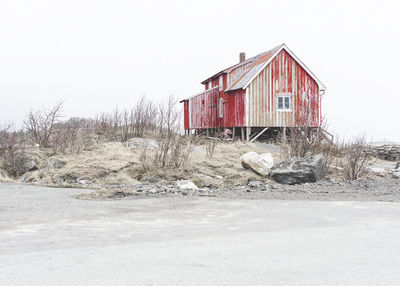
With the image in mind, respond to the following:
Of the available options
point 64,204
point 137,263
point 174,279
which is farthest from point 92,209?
point 174,279

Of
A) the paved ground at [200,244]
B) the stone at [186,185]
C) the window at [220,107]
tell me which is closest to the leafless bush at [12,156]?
the stone at [186,185]

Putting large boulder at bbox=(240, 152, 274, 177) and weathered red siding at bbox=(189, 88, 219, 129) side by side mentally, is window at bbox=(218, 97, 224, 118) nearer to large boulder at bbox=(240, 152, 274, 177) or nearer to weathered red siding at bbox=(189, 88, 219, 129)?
weathered red siding at bbox=(189, 88, 219, 129)

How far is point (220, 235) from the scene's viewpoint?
6051mm

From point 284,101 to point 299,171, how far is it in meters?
15.5

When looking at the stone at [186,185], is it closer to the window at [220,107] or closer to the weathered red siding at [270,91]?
the weathered red siding at [270,91]

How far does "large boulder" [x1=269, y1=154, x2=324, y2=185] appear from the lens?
43.4 feet

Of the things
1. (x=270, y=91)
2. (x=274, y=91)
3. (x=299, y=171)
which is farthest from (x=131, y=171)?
(x=274, y=91)

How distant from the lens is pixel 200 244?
5500 millimetres

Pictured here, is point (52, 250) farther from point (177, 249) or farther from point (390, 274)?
point (390, 274)

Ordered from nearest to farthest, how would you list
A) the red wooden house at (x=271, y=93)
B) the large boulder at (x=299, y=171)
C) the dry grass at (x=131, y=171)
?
the large boulder at (x=299, y=171) → the dry grass at (x=131, y=171) → the red wooden house at (x=271, y=93)

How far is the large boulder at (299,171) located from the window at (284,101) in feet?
47.9

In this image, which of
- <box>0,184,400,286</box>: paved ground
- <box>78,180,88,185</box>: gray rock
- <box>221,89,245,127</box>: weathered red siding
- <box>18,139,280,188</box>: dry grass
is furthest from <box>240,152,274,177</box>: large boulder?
<box>221,89,245,127</box>: weathered red siding

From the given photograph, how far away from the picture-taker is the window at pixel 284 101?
28.0 meters

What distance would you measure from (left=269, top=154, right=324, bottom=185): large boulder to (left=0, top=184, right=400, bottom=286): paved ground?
4.20 meters
